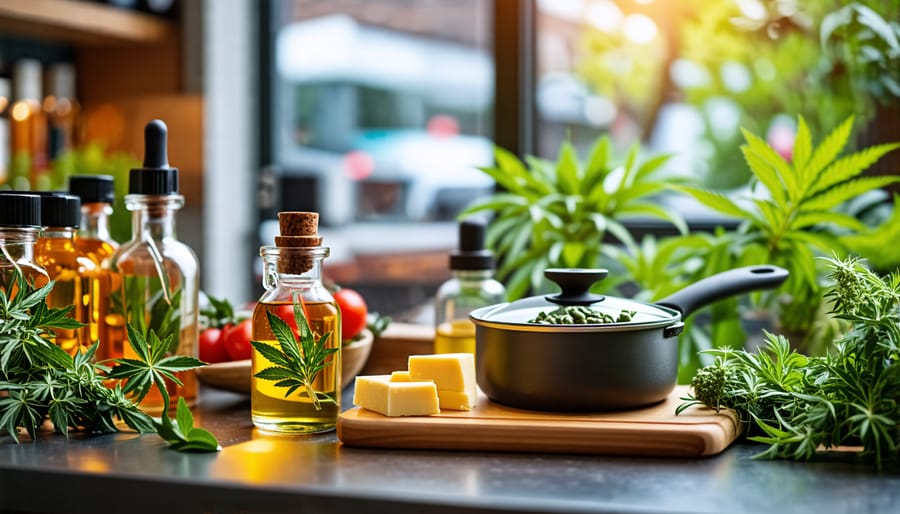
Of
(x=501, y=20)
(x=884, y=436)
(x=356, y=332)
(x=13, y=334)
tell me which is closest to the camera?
(x=884, y=436)

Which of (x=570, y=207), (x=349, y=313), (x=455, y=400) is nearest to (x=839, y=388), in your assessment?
(x=455, y=400)

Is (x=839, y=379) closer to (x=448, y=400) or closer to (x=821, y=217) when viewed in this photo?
(x=448, y=400)

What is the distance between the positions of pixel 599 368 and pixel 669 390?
4.0 inches

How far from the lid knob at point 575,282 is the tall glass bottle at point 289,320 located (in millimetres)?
234

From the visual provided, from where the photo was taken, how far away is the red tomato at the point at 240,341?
1.21m

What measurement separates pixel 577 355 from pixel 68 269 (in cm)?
57

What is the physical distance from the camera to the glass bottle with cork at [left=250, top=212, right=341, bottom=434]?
3.36 ft

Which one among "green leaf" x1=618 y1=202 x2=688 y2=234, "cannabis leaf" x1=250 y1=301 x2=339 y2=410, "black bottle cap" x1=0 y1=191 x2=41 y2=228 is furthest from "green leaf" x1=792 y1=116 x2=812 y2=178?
"black bottle cap" x1=0 y1=191 x2=41 y2=228

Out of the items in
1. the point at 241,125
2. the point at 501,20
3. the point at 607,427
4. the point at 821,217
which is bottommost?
the point at 607,427

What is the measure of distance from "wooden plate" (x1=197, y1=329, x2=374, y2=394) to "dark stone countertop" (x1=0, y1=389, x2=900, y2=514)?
0.60 ft

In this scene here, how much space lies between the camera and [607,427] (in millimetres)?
932

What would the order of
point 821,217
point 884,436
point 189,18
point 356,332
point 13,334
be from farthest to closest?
point 189,18, point 821,217, point 356,332, point 13,334, point 884,436

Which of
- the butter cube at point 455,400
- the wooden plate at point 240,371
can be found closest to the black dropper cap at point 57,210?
the wooden plate at point 240,371

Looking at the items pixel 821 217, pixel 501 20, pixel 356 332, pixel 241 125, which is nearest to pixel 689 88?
pixel 501 20
